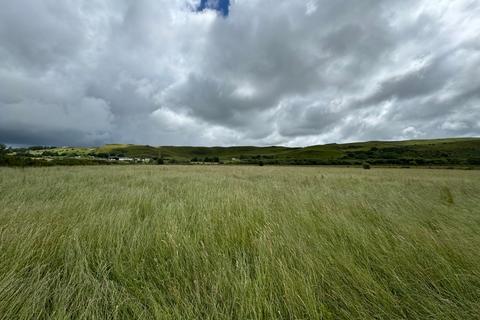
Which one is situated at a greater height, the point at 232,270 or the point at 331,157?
the point at 232,270

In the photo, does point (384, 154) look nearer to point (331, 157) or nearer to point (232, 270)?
point (331, 157)

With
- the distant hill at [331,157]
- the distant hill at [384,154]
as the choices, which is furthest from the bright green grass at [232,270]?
the distant hill at [384,154]

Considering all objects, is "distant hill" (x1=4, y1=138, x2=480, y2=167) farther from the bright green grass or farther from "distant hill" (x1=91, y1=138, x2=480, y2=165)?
the bright green grass

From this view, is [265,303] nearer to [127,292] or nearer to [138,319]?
[138,319]

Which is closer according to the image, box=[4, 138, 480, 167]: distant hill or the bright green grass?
the bright green grass

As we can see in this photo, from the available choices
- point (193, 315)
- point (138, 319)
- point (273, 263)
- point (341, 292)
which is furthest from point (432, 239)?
point (138, 319)

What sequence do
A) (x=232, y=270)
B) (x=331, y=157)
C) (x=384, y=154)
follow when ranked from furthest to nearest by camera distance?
(x=331, y=157) < (x=384, y=154) < (x=232, y=270)

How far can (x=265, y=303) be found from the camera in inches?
56.6

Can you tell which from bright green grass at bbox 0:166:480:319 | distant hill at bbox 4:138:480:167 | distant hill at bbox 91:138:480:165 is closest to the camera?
bright green grass at bbox 0:166:480:319

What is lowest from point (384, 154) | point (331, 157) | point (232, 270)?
point (331, 157)

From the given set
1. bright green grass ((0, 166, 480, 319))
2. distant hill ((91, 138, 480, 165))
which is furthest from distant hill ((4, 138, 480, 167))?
bright green grass ((0, 166, 480, 319))

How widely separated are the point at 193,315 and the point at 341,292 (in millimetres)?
1263

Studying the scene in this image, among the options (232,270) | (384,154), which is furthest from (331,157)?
(232,270)

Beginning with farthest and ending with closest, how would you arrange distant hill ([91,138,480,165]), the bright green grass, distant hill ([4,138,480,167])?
1. distant hill ([91,138,480,165])
2. distant hill ([4,138,480,167])
3. the bright green grass
